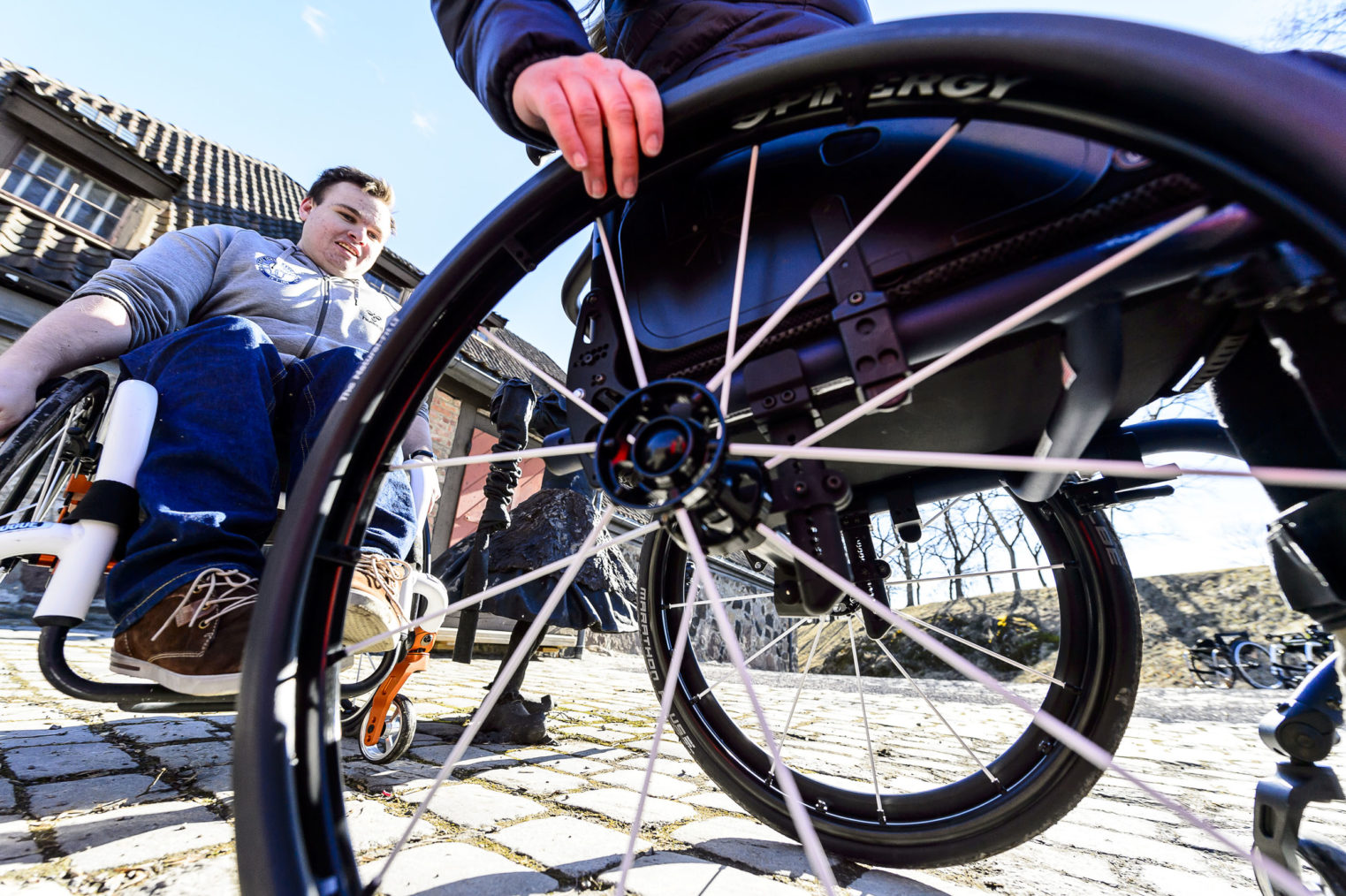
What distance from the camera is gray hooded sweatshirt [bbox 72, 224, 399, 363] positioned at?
148 cm

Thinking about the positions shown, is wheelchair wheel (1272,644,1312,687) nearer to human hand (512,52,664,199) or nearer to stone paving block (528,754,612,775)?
stone paving block (528,754,612,775)

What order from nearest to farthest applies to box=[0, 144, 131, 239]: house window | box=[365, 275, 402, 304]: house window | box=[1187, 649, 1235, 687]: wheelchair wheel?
box=[0, 144, 131, 239]: house window → box=[365, 275, 402, 304]: house window → box=[1187, 649, 1235, 687]: wheelchair wheel

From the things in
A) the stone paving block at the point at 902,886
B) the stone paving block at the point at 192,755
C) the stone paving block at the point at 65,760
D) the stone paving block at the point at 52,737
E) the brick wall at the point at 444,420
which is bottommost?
the stone paving block at the point at 52,737

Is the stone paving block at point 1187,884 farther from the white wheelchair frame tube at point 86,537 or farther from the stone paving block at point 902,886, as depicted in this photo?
the white wheelchair frame tube at point 86,537

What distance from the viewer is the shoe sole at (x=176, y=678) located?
3.52 ft

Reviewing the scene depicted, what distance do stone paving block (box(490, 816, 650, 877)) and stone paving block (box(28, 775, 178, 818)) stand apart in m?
0.78

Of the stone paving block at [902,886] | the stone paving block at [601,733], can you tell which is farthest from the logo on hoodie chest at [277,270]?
the stone paving block at [902,886]

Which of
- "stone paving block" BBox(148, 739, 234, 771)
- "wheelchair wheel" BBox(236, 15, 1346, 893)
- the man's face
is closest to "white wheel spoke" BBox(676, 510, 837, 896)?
"wheelchair wheel" BBox(236, 15, 1346, 893)

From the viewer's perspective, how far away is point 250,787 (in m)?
0.66

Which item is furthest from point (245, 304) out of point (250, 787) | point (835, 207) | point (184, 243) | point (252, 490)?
point (835, 207)

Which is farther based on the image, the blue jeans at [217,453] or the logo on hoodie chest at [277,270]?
the logo on hoodie chest at [277,270]

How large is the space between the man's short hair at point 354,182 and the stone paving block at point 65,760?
1.87 m

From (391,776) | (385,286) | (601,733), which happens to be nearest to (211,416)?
(391,776)

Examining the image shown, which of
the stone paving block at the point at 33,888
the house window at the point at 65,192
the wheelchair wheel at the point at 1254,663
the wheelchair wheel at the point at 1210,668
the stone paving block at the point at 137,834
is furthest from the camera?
the wheelchair wheel at the point at 1210,668
